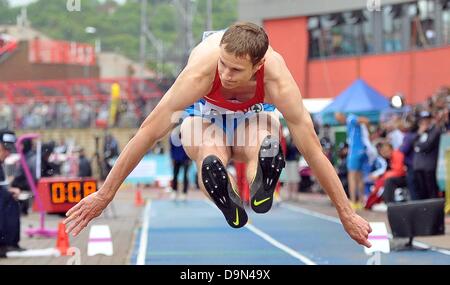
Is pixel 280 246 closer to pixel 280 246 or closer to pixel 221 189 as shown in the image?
pixel 280 246

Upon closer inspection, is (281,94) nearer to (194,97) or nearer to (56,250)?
(194,97)

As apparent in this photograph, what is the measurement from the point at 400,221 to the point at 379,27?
507 inches

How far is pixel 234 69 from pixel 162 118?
1.98 ft

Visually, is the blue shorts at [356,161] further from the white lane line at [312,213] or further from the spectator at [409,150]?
the spectator at [409,150]

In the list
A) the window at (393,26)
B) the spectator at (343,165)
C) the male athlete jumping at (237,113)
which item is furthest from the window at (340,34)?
the male athlete jumping at (237,113)

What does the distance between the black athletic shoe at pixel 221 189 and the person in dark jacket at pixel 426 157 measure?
879 cm

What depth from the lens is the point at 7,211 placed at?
1272cm

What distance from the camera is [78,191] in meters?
13.7

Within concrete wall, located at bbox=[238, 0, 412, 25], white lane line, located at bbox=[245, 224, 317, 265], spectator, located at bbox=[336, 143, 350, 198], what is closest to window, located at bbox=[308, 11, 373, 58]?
concrete wall, located at bbox=[238, 0, 412, 25]

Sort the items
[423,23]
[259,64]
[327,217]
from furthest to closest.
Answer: [423,23] → [327,217] → [259,64]

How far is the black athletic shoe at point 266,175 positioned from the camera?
23.3ft

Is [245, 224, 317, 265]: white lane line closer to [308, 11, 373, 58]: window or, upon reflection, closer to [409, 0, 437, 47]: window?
[308, 11, 373, 58]: window

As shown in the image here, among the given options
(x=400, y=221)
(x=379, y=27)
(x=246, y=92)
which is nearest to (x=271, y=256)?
(x=400, y=221)

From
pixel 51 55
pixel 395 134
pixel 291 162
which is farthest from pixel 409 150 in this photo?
pixel 51 55
